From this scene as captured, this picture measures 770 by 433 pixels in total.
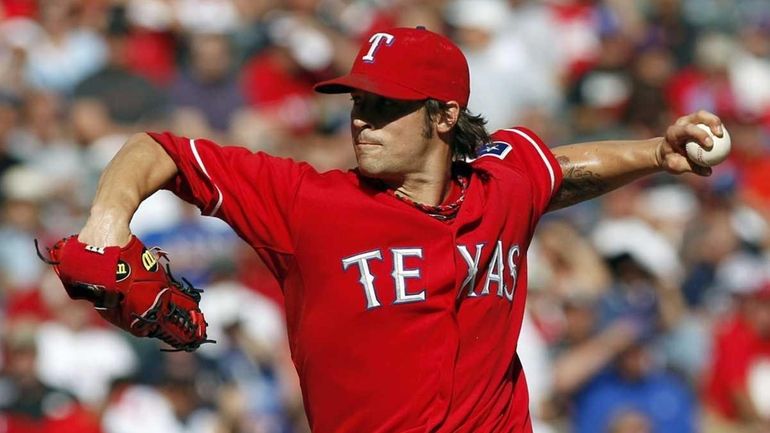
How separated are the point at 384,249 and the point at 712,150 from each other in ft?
3.95

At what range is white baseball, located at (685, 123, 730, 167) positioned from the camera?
5.13m

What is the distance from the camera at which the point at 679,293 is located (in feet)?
34.1

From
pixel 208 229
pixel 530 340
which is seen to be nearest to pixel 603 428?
pixel 530 340

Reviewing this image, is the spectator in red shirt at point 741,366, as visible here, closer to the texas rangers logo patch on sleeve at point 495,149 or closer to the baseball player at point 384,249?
the texas rangers logo patch on sleeve at point 495,149

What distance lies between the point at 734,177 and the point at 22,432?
6.09m

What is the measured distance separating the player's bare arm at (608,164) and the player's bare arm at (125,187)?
5.01ft

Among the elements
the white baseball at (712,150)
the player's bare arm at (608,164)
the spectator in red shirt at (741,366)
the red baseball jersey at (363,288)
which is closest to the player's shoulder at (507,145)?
the player's bare arm at (608,164)

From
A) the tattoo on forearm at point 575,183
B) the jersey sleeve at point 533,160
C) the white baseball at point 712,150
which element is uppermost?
the white baseball at point 712,150

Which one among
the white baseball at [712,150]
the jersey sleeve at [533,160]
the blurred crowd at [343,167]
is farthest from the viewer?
the blurred crowd at [343,167]

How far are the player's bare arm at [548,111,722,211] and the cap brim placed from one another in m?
0.88

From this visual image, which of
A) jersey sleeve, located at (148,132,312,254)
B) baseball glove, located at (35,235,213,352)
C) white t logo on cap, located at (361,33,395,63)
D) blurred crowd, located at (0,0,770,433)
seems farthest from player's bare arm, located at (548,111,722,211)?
blurred crowd, located at (0,0,770,433)

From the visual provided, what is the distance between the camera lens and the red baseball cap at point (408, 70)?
15.6 feet

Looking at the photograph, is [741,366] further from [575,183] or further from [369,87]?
[369,87]

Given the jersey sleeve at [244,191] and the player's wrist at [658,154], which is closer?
the jersey sleeve at [244,191]
